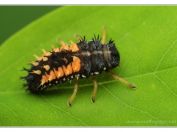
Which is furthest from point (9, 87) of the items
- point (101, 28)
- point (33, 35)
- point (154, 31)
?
point (154, 31)

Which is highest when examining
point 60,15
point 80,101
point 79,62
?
point 60,15

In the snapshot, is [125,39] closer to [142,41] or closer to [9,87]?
[142,41]

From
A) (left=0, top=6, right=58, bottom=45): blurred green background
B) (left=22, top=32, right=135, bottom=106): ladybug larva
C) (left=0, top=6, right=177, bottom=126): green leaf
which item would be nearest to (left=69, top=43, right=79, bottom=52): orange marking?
(left=22, top=32, right=135, bottom=106): ladybug larva

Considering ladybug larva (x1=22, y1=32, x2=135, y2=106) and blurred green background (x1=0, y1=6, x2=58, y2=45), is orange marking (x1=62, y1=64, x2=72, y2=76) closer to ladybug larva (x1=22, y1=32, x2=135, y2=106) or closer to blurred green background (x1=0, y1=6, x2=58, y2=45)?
ladybug larva (x1=22, y1=32, x2=135, y2=106)

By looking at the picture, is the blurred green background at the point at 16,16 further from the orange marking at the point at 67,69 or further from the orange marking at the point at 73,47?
the orange marking at the point at 67,69

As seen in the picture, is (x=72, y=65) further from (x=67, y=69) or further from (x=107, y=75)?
(x=107, y=75)
